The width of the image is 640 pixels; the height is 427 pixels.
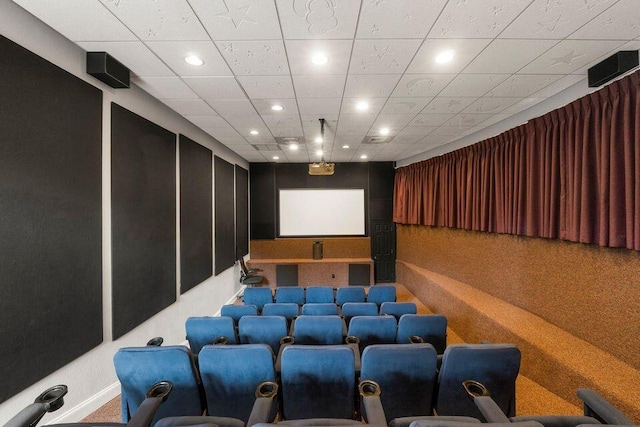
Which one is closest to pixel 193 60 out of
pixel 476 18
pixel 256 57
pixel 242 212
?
pixel 256 57

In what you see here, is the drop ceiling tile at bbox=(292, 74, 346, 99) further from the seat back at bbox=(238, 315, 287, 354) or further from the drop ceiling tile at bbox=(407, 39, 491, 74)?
the seat back at bbox=(238, 315, 287, 354)

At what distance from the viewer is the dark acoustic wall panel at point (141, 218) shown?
2.68 meters

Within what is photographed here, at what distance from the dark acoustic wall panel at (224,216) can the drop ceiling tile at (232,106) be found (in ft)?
6.20

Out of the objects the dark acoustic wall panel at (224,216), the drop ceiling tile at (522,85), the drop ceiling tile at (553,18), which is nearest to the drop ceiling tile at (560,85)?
the drop ceiling tile at (522,85)

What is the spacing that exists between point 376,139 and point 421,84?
2.31 m

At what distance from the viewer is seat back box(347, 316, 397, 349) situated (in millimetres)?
2672

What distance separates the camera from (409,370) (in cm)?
184

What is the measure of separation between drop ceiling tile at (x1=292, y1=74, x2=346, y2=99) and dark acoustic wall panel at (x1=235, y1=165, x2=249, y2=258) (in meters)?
4.12

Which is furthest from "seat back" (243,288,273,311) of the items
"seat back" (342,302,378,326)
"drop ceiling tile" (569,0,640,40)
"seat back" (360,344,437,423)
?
"drop ceiling tile" (569,0,640,40)

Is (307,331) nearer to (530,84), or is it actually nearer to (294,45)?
(294,45)

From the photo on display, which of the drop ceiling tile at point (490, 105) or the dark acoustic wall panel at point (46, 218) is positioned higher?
the drop ceiling tile at point (490, 105)

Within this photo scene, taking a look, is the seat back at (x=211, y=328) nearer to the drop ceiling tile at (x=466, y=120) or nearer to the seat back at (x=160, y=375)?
the seat back at (x=160, y=375)

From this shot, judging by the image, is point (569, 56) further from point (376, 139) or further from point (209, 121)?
point (209, 121)

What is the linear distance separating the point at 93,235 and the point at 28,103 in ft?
3.81
